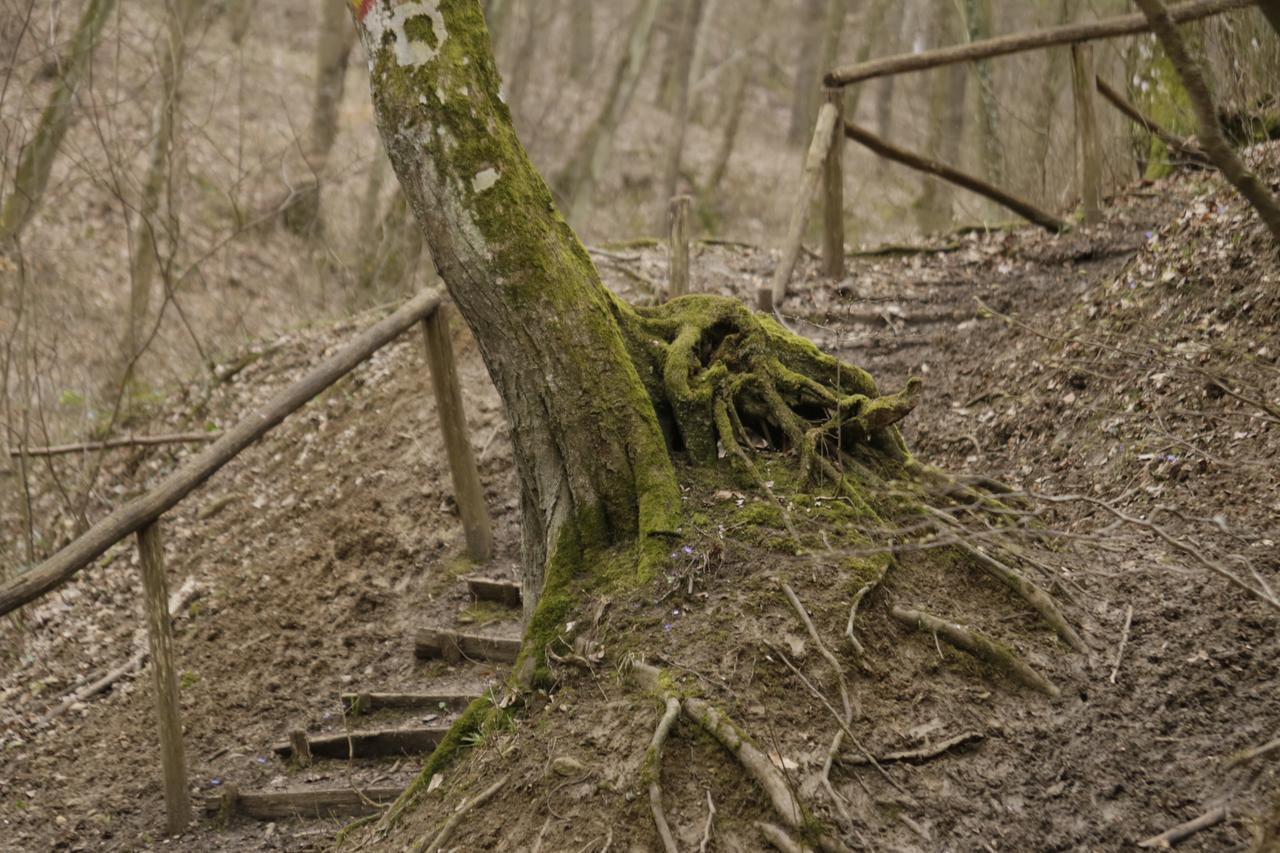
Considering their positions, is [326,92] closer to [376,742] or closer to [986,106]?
[986,106]

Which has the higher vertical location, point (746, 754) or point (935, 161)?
point (935, 161)

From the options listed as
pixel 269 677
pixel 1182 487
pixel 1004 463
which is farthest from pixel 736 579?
pixel 269 677

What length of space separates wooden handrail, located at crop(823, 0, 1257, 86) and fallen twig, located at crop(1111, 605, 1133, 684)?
4.92 m

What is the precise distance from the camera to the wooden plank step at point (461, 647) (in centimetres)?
574

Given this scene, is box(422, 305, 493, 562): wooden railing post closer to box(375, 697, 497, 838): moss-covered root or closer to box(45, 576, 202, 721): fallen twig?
box(45, 576, 202, 721): fallen twig

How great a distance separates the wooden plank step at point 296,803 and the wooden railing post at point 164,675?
0.18 meters

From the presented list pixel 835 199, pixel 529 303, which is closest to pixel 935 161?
pixel 835 199

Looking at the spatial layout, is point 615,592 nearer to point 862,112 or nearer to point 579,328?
point 579,328

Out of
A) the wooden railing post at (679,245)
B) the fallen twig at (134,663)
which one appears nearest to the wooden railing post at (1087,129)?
the wooden railing post at (679,245)

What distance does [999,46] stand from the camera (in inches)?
326

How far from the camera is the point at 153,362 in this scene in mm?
11008

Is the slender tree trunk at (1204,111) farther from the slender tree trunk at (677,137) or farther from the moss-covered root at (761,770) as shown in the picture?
the slender tree trunk at (677,137)

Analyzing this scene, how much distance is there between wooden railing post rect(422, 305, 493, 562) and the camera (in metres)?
6.47

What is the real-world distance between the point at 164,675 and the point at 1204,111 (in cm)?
451
